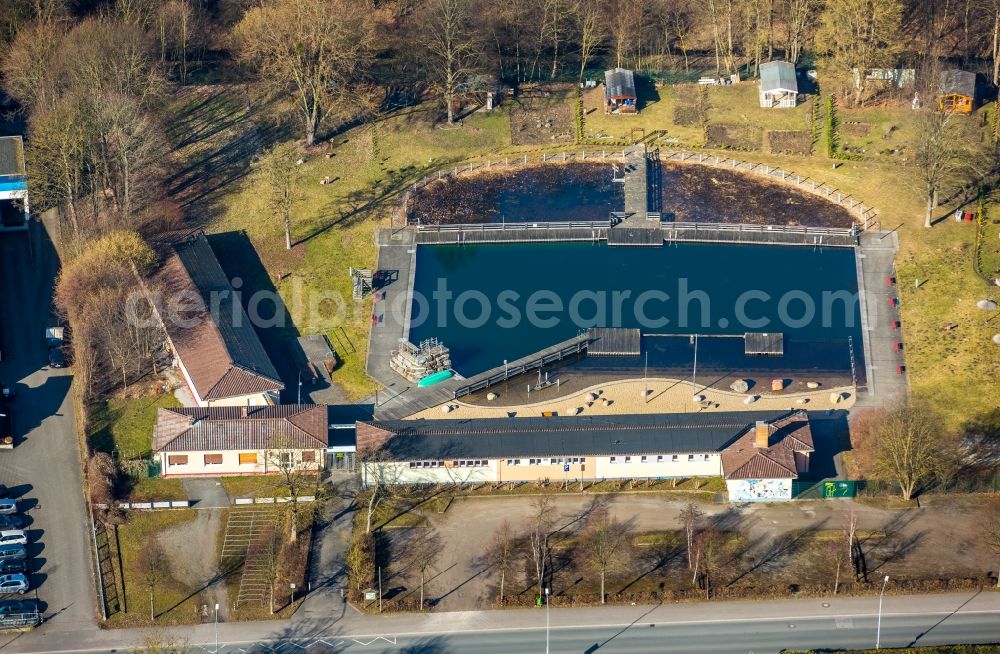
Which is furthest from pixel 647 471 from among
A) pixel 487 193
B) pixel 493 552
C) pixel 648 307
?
pixel 487 193

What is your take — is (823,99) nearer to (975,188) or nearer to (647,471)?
(975,188)

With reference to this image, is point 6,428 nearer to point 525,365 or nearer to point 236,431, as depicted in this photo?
point 236,431

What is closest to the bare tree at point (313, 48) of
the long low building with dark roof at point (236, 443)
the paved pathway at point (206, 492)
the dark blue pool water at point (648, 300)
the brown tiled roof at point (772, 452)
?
the dark blue pool water at point (648, 300)

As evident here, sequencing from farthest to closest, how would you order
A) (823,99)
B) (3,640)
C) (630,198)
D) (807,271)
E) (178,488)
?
(823,99) < (630,198) < (807,271) < (178,488) < (3,640)

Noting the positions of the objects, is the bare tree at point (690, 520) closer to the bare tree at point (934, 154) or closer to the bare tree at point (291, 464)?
the bare tree at point (291, 464)

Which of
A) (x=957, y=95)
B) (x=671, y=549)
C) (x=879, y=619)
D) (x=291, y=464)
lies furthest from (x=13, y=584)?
(x=957, y=95)

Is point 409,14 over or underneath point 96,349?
over

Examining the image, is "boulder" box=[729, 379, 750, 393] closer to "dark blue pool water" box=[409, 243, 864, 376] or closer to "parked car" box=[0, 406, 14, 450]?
"dark blue pool water" box=[409, 243, 864, 376]

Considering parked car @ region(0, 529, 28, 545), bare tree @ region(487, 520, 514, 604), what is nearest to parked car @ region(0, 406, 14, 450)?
parked car @ region(0, 529, 28, 545)
